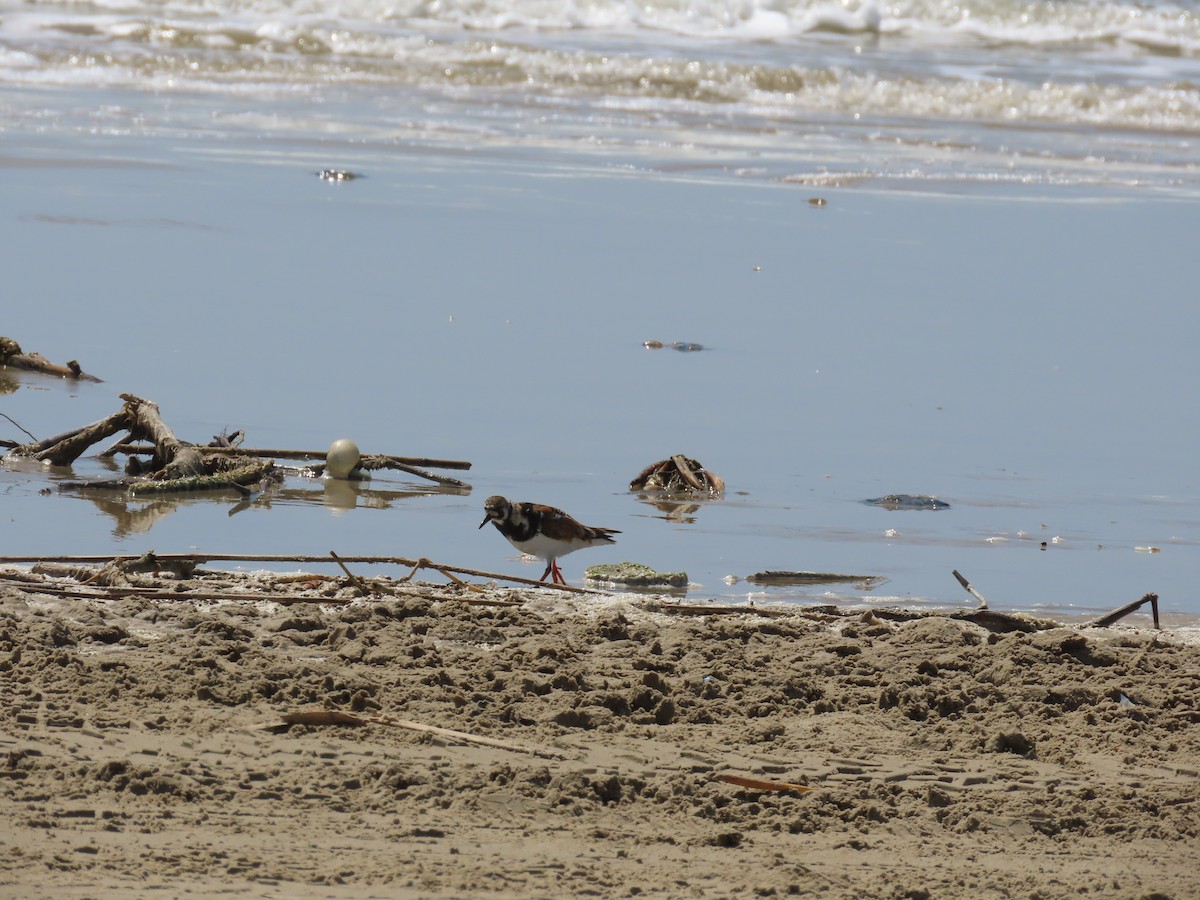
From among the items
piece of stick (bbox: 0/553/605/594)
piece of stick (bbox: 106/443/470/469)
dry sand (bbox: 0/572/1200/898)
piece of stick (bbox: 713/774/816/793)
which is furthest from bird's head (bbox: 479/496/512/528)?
piece of stick (bbox: 713/774/816/793)

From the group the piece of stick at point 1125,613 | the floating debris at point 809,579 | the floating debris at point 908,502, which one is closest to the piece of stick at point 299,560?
the floating debris at point 809,579

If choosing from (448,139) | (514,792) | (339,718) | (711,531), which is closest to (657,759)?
(514,792)

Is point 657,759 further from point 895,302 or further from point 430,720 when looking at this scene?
point 895,302

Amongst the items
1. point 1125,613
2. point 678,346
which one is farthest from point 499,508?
point 678,346

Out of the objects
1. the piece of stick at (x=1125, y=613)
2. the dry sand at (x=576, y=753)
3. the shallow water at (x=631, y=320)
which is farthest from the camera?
the shallow water at (x=631, y=320)

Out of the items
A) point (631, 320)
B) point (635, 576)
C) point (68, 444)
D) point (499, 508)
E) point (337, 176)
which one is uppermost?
point (337, 176)

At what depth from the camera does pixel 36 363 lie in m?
7.73

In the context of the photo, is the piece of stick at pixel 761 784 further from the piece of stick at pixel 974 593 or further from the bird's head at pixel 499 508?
the bird's head at pixel 499 508

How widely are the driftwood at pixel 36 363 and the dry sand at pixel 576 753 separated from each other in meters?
2.96

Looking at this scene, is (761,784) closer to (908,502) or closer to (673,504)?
(673,504)

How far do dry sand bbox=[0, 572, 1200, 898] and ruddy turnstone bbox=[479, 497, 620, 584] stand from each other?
0.30 m

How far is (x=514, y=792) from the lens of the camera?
11.6ft

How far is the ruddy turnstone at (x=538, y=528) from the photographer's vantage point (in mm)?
5207

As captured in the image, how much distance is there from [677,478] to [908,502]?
2.97 feet
